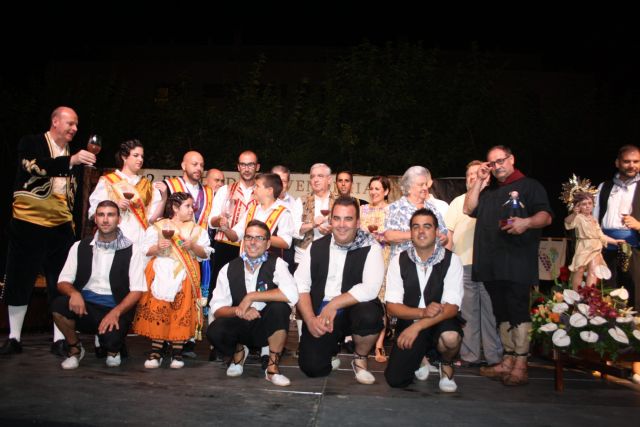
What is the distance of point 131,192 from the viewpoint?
4.84 meters

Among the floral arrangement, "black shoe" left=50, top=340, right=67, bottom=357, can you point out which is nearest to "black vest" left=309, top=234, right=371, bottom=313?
the floral arrangement

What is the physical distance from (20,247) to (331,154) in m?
5.78

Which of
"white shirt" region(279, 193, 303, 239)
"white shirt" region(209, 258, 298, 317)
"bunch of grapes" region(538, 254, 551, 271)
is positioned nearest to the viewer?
"white shirt" region(209, 258, 298, 317)

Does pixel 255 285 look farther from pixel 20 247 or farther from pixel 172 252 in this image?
pixel 20 247

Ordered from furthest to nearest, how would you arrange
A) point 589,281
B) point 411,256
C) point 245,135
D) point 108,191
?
1. point 245,135
2. point 589,281
3. point 108,191
4. point 411,256

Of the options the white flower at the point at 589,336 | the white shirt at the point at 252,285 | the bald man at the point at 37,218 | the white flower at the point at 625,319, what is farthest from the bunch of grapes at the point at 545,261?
the bald man at the point at 37,218

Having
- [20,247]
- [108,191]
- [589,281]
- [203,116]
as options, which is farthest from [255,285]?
[203,116]

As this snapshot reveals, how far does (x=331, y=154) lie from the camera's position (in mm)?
9883

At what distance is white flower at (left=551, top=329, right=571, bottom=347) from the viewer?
3963 mm

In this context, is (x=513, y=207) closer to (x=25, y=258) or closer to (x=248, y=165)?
(x=248, y=165)

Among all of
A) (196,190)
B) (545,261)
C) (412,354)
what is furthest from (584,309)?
(545,261)

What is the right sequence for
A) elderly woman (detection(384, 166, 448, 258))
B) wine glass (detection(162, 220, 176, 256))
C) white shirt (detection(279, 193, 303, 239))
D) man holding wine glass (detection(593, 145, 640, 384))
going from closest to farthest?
wine glass (detection(162, 220, 176, 256))
elderly woman (detection(384, 166, 448, 258))
man holding wine glass (detection(593, 145, 640, 384))
white shirt (detection(279, 193, 303, 239))

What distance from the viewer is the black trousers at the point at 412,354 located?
12.8ft

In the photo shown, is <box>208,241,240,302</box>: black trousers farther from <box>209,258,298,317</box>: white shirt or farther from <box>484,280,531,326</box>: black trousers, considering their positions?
<box>484,280,531,326</box>: black trousers
